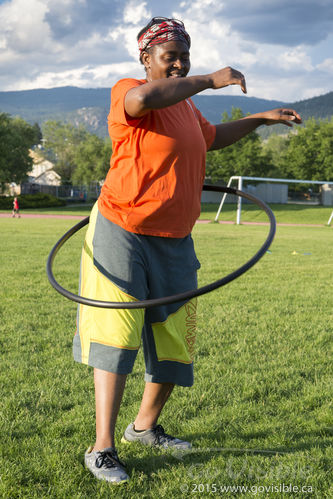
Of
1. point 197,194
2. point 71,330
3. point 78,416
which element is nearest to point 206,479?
point 78,416

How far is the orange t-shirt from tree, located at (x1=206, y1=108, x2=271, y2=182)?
50050mm

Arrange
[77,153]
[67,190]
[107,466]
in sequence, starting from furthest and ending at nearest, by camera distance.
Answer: [77,153]
[67,190]
[107,466]

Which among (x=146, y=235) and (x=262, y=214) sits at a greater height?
(x=146, y=235)

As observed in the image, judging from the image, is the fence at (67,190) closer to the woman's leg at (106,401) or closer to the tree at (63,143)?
the tree at (63,143)

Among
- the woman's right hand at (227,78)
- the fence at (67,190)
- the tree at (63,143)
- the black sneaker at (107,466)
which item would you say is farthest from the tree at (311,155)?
the black sneaker at (107,466)

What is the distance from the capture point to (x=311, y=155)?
55969 mm

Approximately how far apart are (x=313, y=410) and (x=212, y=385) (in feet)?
2.45

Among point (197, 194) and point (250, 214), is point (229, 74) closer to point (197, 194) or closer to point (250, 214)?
point (197, 194)

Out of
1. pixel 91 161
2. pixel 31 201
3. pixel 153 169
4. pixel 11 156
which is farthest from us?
pixel 91 161

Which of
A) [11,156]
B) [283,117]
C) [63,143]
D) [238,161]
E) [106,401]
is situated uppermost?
[63,143]

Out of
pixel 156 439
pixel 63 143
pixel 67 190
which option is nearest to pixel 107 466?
pixel 156 439

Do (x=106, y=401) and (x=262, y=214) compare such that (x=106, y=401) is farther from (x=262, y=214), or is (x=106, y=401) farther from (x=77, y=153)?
(x=77, y=153)

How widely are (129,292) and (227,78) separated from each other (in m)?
1.12

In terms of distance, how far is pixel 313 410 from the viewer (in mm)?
3330
